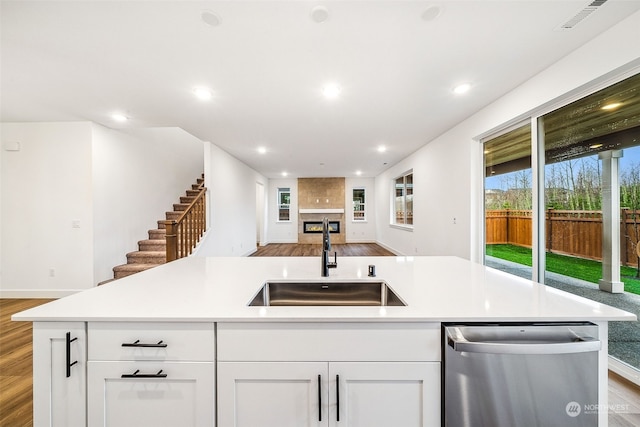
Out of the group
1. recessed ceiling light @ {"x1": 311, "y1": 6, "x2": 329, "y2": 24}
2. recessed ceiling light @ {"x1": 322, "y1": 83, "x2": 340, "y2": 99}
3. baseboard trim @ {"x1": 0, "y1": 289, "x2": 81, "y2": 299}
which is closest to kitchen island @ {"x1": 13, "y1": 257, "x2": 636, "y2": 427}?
recessed ceiling light @ {"x1": 311, "y1": 6, "x2": 329, "y2": 24}

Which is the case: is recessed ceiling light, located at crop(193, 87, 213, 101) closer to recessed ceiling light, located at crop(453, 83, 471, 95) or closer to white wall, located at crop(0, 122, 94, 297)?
white wall, located at crop(0, 122, 94, 297)

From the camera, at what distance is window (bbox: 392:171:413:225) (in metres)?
6.09

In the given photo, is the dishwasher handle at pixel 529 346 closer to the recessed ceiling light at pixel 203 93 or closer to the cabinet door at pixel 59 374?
the cabinet door at pixel 59 374

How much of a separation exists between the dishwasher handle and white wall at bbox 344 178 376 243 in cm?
822

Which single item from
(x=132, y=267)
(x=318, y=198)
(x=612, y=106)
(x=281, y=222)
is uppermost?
(x=612, y=106)

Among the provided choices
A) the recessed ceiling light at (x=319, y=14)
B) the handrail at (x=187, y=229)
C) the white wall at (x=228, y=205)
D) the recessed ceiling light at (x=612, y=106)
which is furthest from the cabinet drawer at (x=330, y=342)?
the white wall at (x=228, y=205)

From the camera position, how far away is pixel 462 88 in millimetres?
2543

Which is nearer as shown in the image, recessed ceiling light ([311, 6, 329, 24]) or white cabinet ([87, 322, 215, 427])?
white cabinet ([87, 322, 215, 427])

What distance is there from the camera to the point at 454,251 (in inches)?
149

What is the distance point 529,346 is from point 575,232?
2.01m

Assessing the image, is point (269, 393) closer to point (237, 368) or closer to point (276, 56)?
point (237, 368)

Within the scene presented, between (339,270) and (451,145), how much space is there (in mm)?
3362

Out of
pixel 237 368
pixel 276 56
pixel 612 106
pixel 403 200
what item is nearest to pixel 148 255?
pixel 276 56


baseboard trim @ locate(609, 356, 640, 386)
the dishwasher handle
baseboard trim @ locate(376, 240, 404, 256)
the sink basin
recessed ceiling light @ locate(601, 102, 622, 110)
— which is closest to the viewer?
the dishwasher handle
